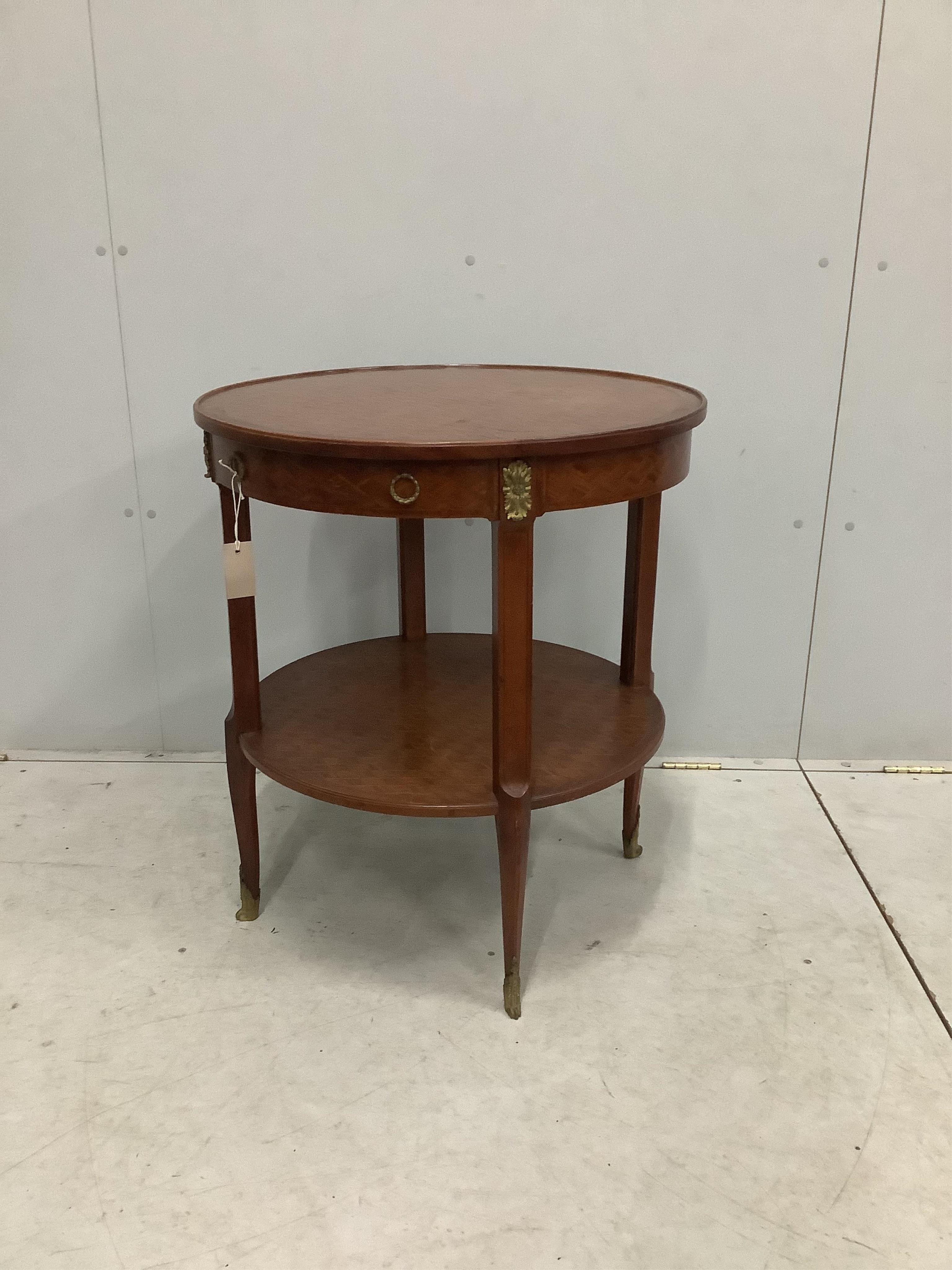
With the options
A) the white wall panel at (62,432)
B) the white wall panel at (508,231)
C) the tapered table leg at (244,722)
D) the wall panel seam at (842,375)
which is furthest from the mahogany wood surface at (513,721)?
the white wall panel at (62,432)

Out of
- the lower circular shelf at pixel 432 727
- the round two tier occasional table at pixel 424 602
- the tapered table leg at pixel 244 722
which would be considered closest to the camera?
the round two tier occasional table at pixel 424 602

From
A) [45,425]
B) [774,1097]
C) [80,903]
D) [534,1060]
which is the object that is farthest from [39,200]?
[774,1097]

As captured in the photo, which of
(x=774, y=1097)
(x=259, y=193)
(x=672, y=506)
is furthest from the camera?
(x=672, y=506)

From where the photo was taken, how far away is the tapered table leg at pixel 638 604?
205 cm

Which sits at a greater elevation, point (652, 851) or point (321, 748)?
point (321, 748)

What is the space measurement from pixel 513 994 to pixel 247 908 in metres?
0.61

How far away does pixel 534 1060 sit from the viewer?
5.49ft

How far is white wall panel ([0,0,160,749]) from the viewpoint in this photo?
224 centimetres

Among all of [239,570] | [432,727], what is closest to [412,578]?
[432,727]

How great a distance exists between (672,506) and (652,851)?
2.74 ft

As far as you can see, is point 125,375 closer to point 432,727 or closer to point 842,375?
point 432,727

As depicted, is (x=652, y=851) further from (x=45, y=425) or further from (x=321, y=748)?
(x=45, y=425)

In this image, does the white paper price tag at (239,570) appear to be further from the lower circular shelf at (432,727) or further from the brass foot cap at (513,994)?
the brass foot cap at (513,994)

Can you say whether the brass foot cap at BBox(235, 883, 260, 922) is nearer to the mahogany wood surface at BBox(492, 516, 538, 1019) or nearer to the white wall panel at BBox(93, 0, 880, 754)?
the mahogany wood surface at BBox(492, 516, 538, 1019)
